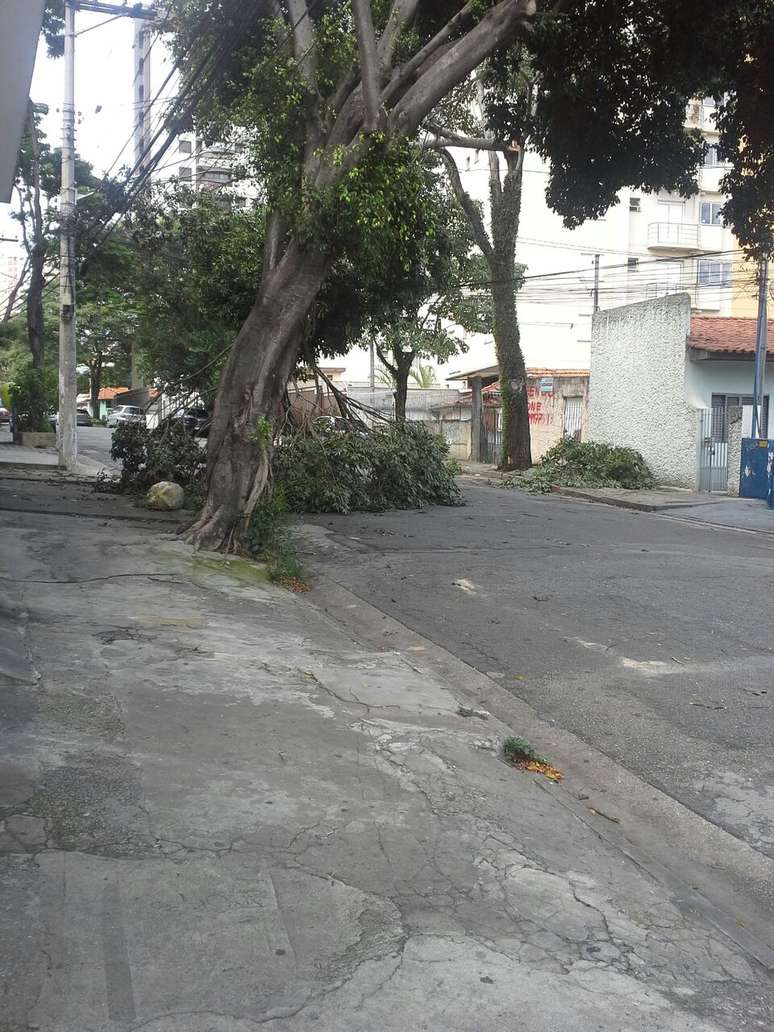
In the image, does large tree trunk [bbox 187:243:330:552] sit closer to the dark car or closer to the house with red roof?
the dark car

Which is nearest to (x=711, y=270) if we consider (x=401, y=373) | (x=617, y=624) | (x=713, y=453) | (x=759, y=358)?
(x=401, y=373)

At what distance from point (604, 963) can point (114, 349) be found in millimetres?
63551

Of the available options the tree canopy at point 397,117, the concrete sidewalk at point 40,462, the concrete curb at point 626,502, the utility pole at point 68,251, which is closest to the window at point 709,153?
the tree canopy at point 397,117

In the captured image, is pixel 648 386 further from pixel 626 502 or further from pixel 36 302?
pixel 36 302

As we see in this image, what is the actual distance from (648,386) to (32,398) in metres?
18.6

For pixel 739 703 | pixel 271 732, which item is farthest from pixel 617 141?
pixel 271 732

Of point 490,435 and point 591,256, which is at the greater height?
point 591,256

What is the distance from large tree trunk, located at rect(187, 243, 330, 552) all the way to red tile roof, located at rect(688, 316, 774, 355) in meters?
14.8

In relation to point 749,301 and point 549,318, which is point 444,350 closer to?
point 549,318

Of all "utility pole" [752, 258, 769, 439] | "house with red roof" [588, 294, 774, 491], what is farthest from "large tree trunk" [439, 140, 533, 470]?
"utility pole" [752, 258, 769, 439]

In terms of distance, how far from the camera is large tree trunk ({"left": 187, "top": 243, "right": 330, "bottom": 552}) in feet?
38.7

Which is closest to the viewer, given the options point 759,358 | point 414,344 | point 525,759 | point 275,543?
point 525,759

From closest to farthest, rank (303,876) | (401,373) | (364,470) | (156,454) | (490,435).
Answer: (303,876), (156,454), (364,470), (401,373), (490,435)

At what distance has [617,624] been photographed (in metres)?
9.00
